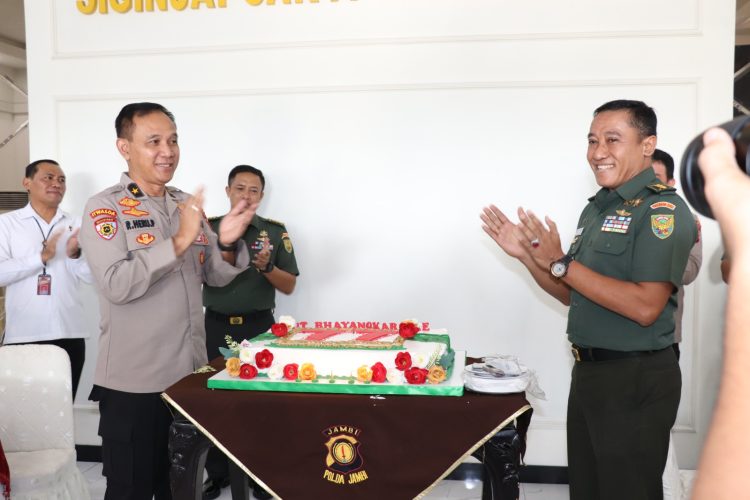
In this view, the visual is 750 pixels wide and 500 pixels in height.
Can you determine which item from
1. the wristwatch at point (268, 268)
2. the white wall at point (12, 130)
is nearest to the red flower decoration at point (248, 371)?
the wristwatch at point (268, 268)

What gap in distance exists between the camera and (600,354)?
2133 mm

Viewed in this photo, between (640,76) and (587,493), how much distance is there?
7.41 ft

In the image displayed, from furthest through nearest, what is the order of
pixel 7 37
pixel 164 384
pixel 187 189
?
pixel 7 37
pixel 187 189
pixel 164 384

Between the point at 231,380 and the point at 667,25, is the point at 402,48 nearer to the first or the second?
the point at 667,25

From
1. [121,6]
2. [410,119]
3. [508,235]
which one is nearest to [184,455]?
[508,235]

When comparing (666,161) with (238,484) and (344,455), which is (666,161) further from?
(238,484)

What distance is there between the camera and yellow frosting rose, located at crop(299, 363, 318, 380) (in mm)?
2180

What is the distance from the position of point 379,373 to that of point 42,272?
219 cm

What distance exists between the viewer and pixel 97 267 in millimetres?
2146

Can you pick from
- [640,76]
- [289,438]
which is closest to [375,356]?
[289,438]

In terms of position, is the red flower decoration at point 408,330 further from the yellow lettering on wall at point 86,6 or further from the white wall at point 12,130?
the white wall at point 12,130

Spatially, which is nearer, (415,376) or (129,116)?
(415,376)

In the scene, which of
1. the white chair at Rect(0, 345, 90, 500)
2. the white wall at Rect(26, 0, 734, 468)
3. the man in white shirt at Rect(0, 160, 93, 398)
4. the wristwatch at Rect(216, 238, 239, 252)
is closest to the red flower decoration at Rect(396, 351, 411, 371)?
the wristwatch at Rect(216, 238, 239, 252)

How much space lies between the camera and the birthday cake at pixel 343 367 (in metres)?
2.11
